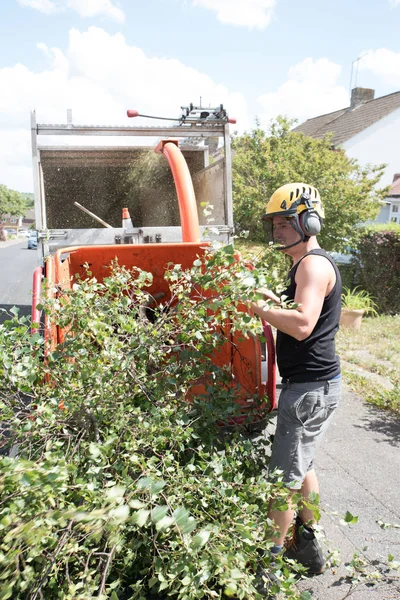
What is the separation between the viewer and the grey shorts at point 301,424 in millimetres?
2447

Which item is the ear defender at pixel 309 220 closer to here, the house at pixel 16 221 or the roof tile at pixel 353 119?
the roof tile at pixel 353 119

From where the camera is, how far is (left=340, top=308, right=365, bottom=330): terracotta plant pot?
8359mm

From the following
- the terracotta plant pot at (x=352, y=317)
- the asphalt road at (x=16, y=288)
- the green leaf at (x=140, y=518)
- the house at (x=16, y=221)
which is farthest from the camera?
the house at (x=16, y=221)

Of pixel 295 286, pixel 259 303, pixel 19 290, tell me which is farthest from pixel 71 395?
pixel 19 290

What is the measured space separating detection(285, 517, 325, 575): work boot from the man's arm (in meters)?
1.09

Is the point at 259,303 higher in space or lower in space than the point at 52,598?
higher

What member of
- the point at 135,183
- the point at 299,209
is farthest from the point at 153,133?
the point at 299,209

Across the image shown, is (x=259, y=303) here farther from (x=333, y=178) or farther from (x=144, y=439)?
(x=333, y=178)

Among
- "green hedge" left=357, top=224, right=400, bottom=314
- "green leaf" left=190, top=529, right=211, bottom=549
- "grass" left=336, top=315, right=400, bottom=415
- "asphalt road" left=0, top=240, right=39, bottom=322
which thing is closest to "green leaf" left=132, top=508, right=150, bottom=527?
"green leaf" left=190, top=529, right=211, bottom=549

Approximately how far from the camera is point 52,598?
185cm

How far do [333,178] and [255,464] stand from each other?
8627mm

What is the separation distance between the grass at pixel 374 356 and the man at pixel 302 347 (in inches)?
117

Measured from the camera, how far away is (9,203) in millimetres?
84625

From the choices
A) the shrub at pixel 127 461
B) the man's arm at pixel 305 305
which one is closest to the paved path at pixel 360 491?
the shrub at pixel 127 461
